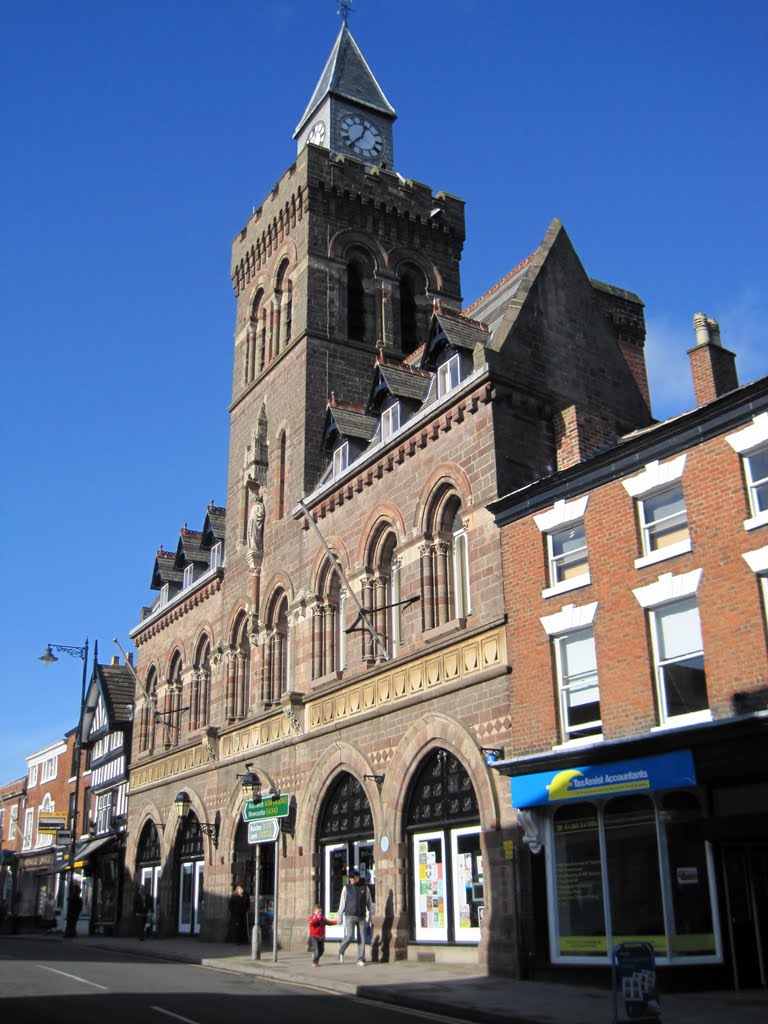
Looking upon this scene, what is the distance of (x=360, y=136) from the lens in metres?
39.3

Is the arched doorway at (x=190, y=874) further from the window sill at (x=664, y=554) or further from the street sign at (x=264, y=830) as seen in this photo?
the window sill at (x=664, y=554)

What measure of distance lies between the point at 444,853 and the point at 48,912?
40353mm

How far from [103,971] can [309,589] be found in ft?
35.3

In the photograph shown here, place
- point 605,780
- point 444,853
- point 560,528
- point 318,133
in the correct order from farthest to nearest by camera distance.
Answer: point 318,133 < point 444,853 < point 560,528 < point 605,780

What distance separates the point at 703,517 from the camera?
1658 cm

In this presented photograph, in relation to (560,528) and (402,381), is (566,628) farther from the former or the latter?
(402,381)

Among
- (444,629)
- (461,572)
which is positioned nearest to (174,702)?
(461,572)

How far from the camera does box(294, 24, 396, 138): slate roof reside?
1567 inches

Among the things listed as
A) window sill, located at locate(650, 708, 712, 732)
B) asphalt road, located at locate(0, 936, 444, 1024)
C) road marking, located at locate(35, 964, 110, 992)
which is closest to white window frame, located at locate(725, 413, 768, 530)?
window sill, located at locate(650, 708, 712, 732)

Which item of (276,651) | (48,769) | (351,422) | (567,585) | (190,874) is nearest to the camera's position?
(567,585)

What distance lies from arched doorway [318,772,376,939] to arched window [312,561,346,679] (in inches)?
123

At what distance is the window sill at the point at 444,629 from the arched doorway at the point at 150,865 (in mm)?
19118

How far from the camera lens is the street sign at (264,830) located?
22188 mm

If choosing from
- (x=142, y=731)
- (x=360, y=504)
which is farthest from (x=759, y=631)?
(x=142, y=731)
